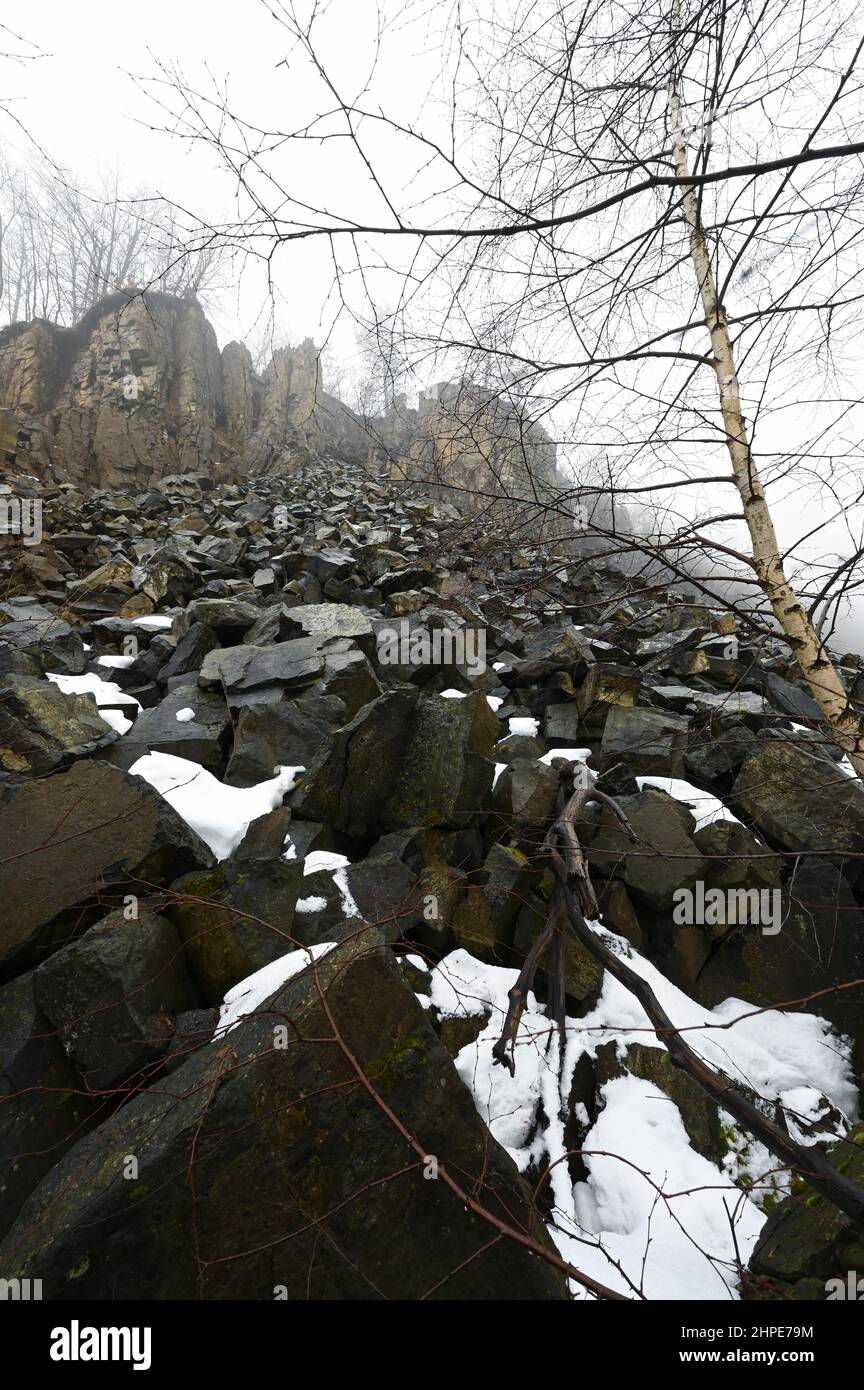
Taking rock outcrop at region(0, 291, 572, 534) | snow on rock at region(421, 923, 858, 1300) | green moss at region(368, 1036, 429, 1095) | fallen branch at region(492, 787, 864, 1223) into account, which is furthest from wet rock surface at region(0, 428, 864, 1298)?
rock outcrop at region(0, 291, 572, 534)

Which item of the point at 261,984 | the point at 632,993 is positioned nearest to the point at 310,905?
the point at 261,984

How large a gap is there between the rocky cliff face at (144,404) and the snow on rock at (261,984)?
1693cm

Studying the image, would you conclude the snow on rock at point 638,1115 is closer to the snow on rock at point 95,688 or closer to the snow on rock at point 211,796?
the snow on rock at point 211,796

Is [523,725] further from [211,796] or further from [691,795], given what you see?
[211,796]

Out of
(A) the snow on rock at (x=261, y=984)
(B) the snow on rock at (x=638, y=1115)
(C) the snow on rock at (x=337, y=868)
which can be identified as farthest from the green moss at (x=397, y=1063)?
(C) the snow on rock at (x=337, y=868)

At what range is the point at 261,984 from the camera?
9.34 feet

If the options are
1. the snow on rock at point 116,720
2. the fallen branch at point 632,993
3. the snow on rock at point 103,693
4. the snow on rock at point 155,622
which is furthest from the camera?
the snow on rock at point 155,622

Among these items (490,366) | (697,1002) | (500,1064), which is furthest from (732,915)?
(490,366)

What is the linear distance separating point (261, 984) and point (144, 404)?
83.7 feet

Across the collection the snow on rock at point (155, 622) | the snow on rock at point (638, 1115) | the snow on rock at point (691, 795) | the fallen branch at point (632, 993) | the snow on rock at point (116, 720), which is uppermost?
the snow on rock at point (155, 622)

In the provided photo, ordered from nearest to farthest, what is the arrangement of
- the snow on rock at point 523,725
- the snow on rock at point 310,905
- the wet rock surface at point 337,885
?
the wet rock surface at point 337,885 < the snow on rock at point 310,905 < the snow on rock at point 523,725

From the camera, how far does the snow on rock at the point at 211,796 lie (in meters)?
3.83

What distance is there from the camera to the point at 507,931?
14.2 feet

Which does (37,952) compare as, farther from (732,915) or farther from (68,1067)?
(732,915)
